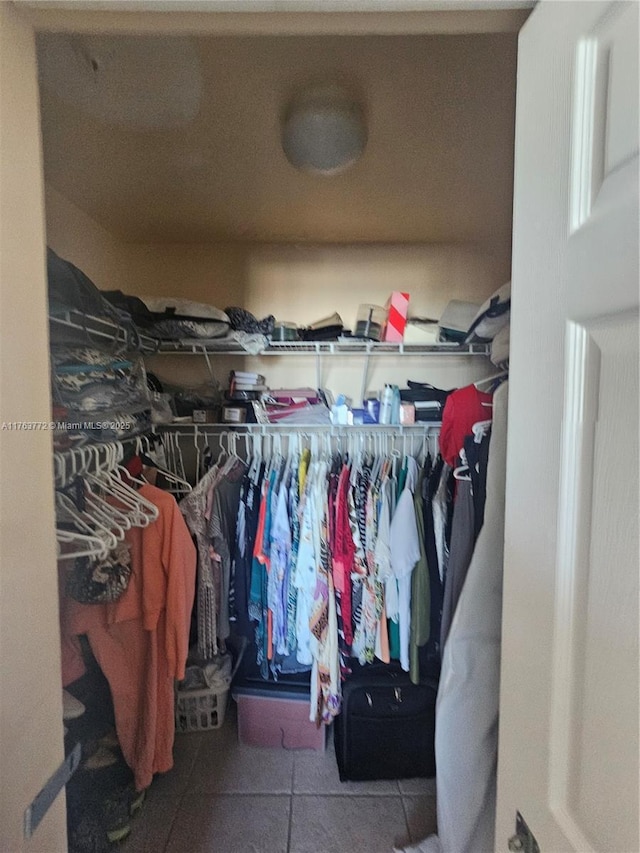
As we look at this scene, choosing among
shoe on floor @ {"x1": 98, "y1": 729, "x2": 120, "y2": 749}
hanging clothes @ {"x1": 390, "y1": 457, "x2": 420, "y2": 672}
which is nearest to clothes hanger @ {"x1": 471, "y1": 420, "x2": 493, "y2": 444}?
hanging clothes @ {"x1": 390, "y1": 457, "x2": 420, "y2": 672}

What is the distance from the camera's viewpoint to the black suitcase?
171cm


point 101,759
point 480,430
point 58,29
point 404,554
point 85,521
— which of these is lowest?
point 101,759

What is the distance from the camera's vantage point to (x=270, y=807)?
162 cm

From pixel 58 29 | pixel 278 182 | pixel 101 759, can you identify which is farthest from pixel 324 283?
pixel 101 759

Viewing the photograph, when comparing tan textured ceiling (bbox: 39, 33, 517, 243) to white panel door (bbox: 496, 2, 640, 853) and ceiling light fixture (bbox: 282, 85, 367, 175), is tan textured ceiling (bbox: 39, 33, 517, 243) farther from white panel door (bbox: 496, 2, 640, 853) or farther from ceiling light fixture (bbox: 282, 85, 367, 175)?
white panel door (bbox: 496, 2, 640, 853)

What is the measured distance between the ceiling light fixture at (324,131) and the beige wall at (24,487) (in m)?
0.75

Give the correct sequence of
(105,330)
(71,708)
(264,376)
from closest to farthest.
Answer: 1. (71,708)
2. (105,330)
3. (264,376)

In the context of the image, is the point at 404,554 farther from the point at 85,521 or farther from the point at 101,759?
the point at 101,759

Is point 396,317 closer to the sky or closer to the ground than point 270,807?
closer to the sky

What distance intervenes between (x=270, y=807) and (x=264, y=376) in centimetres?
179

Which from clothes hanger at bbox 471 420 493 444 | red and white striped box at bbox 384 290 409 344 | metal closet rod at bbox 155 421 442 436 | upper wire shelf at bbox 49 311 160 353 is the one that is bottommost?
metal closet rod at bbox 155 421 442 436

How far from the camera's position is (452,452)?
1.54 metres

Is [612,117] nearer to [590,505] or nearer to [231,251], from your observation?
[590,505]

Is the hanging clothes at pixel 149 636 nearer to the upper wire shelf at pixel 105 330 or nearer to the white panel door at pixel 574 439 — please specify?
the upper wire shelf at pixel 105 330
